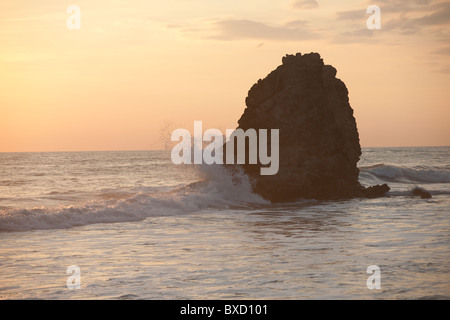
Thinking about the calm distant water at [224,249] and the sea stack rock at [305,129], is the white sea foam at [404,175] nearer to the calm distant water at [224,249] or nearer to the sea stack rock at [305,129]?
the sea stack rock at [305,129]

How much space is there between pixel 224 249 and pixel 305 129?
45.1 ft

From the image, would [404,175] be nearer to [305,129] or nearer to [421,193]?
[421,193]

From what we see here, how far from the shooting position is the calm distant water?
33.6ft

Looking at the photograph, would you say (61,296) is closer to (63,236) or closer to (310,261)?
(310,261)

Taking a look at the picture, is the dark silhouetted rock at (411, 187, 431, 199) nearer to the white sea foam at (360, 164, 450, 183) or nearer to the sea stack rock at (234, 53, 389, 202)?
the sea stack rock at (234, 53, 389, 202)

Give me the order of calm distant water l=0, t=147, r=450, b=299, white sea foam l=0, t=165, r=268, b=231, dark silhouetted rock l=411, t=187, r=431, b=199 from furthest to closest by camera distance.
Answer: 1. dark silhouetted rock l=411, t=187, r=431, b=199
2. white sea foam l=0, t=165, r=268, b=231
3. calm distant water l=0, t=147, r=450, b=299

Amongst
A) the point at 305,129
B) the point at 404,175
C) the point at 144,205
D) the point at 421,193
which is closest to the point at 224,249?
the point at 144,205

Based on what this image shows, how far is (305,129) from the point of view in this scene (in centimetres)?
2697

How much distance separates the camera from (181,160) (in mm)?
31188

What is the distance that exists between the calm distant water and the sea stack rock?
1269 mm

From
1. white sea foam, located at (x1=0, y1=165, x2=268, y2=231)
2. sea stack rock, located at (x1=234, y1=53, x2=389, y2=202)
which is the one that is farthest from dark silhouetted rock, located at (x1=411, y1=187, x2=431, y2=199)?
white sea foam, located at (x1=0, y1=165, x2=268, y2=231)

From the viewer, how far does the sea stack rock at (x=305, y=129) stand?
26750mm
